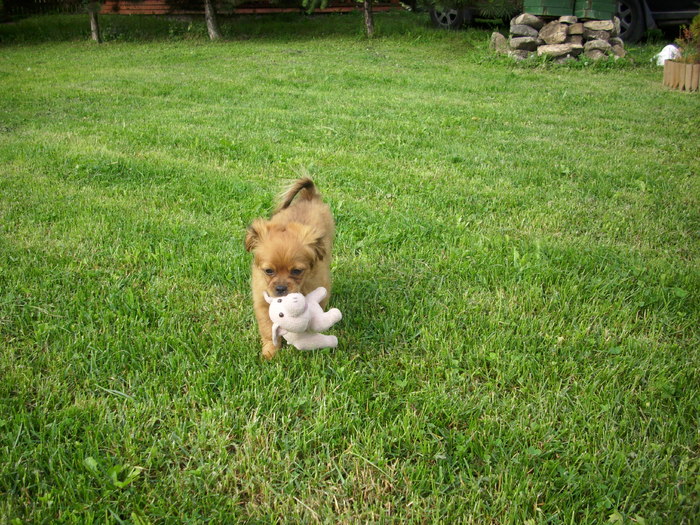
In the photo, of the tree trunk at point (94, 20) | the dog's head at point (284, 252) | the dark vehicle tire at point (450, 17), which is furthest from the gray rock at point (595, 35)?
the tree trunk at point (94, 20)

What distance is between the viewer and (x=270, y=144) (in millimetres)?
6551

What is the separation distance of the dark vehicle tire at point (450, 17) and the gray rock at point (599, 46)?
5.74 m

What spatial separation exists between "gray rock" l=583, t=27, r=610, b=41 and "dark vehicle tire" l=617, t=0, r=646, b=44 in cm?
204

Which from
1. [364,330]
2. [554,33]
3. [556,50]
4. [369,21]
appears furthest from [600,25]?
[364,330]

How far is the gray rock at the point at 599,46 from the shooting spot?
12982 millimetres

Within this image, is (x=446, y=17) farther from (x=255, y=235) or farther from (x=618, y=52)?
(x=255, y=235)

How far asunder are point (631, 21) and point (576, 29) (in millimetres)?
2770

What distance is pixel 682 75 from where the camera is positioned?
413 inches

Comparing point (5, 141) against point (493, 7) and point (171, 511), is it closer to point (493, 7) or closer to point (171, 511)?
point (171, 511)

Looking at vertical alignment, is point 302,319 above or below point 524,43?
below

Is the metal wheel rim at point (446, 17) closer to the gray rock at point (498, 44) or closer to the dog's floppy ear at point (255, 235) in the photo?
the gray rock at point (498, 44)

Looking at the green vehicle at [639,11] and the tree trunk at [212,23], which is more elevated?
the tree trunk at [212,23]

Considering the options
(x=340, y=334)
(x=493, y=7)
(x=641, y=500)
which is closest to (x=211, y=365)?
(x=340, y=334)

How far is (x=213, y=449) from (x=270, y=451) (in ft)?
0.81
